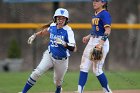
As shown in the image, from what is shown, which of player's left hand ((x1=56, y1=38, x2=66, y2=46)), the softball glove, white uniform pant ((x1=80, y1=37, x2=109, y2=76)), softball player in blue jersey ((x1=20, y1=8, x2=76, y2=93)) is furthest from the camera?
white uniform pant ((x1=80, y1=37, x2=109, y2=76))

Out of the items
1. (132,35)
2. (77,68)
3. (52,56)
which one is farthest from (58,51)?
(132,35)

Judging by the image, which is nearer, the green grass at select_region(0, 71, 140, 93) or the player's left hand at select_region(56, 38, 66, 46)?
the player's left hand at select_region(56, 38, 66, 46)

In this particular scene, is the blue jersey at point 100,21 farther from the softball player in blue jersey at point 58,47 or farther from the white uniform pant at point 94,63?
the softball player in blue jersey at point 58,47

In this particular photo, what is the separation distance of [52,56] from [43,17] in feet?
52.4

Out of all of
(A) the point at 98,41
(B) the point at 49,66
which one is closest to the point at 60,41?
(B) the point at 49,66

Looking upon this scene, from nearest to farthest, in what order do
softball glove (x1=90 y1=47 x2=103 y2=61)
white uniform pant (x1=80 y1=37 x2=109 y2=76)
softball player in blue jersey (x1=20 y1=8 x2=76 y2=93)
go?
softball player in blue jersey (x1=20 y1=8 x2=76 y2=93)
softball glove (x1=90 y1=47 x2=103 y2=61)
white uniform pant (x1=80 y1=37 x2=109 y2=76)

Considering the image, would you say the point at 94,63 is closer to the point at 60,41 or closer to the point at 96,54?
the point at 96,54

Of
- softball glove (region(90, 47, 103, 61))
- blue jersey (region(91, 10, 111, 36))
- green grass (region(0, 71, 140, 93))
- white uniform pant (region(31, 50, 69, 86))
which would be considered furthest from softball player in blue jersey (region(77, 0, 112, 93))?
green grass (region(0, 71, 140, 93))

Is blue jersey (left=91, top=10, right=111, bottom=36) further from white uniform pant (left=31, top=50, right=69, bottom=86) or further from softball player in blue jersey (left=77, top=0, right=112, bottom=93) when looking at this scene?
white uniform pant (left=31, top=50, right=69, bottom=86)

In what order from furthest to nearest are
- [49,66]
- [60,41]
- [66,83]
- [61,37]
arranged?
[66,83], [49,66], [61,37], [60,41]

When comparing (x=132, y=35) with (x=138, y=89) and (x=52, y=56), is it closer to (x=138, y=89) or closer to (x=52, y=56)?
(x=138, y=89)

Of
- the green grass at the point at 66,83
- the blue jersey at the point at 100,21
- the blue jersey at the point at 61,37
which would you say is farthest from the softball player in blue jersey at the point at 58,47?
the green grass at the point at 66,83

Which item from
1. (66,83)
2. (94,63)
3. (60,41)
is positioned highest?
(60,41)

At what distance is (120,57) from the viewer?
2136 centimetres
